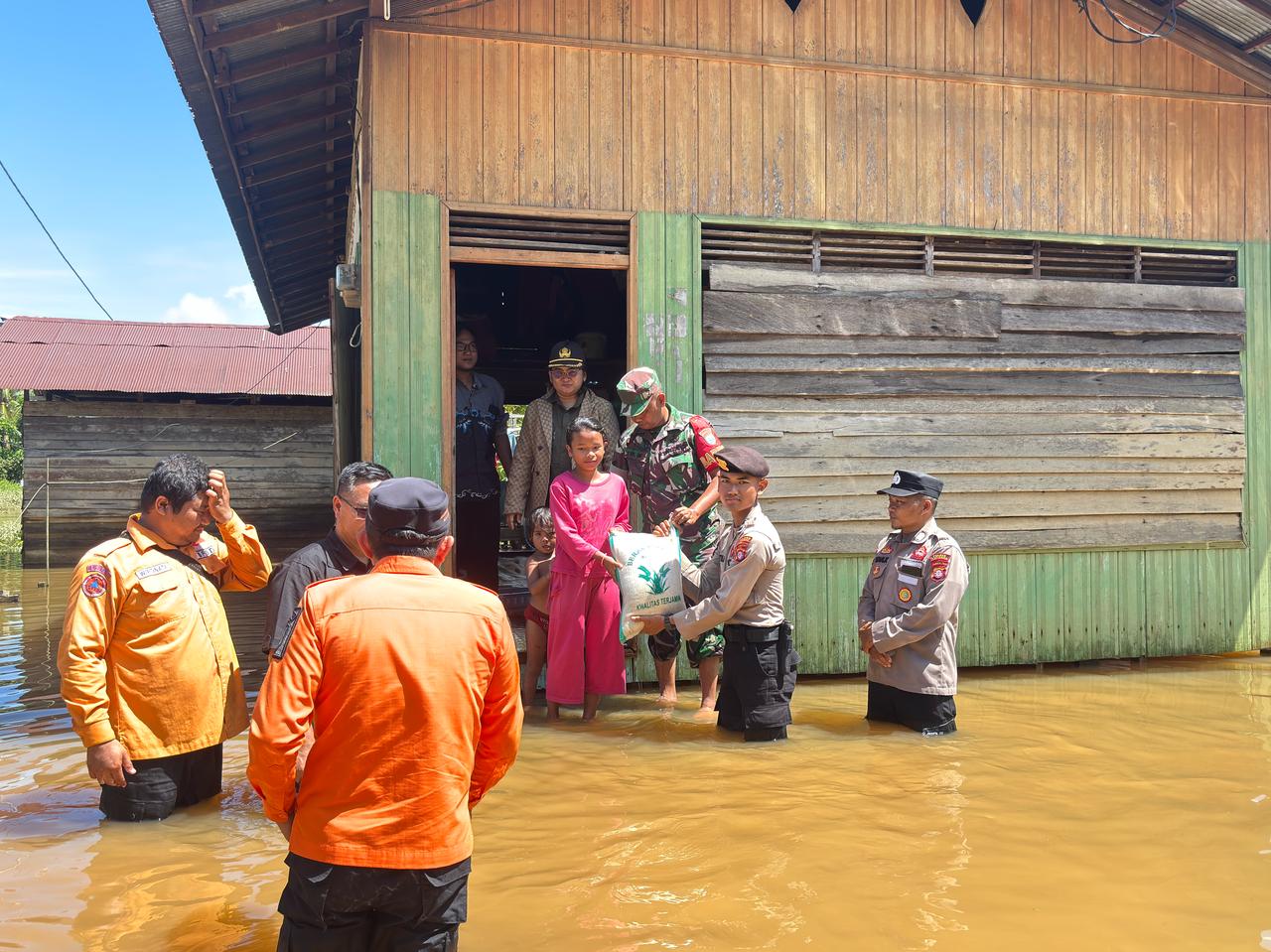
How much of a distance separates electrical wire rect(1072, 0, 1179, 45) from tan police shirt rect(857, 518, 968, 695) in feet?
14.4

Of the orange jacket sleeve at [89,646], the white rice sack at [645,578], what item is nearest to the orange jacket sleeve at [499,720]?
the orange jacket sleeve at [89,646]

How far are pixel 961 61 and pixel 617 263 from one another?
9.69ft

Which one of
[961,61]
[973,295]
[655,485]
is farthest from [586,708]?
[961,61]

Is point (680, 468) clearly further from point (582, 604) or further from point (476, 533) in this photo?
point (476, 533)

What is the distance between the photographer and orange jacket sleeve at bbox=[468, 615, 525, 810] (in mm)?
2465

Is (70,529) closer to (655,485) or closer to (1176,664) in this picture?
(655,485)

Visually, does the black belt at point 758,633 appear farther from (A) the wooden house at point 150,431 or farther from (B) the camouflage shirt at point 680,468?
(A) the wooden house at point 150,431

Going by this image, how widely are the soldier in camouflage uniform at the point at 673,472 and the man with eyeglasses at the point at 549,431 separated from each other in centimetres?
69

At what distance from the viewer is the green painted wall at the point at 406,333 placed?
6.19 metres

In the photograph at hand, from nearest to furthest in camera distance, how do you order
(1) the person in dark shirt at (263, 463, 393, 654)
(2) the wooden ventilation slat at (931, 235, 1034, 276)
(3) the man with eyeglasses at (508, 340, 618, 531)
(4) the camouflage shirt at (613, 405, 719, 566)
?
(1) the person in dark shirt at (263, 463, 393, 654), (4) the camouflage shirt at (613, 405, 719, 566), (3) the man with eyeglasses at (508, 340, 618, 531), (2) the wooden ventilation slat at (931, 235, 1034, 276)

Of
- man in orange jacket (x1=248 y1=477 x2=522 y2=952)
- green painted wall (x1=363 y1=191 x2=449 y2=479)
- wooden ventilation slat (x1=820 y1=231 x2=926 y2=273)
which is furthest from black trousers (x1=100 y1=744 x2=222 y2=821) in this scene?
wooden ventilation slat (x1=820 y1=231 x2=926 y2=273)

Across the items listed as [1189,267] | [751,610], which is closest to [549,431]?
[751,610]

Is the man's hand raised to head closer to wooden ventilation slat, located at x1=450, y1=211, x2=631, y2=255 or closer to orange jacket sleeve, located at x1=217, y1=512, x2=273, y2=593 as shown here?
orange jacket sleeve, located at x1=217, y1=512, x2=273, y2=593

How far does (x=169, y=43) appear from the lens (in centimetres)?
571
